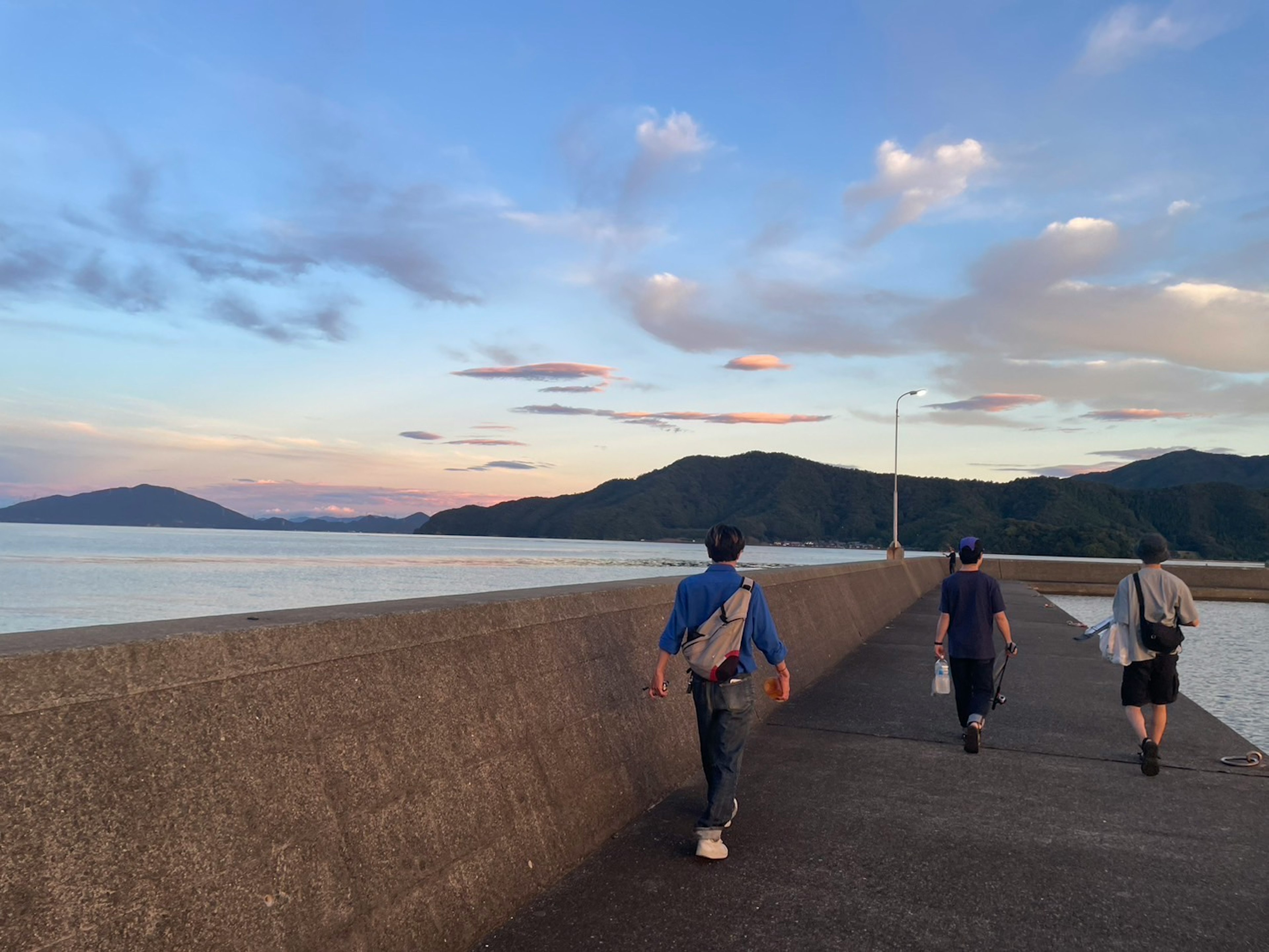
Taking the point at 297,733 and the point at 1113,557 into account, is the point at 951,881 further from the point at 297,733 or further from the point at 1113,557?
the point at 1113,557

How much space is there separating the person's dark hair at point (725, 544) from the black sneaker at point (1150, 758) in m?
4.07

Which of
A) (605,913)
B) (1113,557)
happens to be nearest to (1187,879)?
(605,913)

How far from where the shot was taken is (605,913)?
13.8 feet

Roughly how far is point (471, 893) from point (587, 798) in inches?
50.0

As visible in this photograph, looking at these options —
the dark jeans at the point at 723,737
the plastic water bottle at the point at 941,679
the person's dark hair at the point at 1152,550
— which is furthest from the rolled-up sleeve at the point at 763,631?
the plastic water bottle at the point at 941,679

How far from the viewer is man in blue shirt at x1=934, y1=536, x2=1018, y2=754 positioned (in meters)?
8.18

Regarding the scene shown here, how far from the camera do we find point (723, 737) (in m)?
5.02

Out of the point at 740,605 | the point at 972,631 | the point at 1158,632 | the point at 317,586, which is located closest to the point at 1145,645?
the point at 1158,632

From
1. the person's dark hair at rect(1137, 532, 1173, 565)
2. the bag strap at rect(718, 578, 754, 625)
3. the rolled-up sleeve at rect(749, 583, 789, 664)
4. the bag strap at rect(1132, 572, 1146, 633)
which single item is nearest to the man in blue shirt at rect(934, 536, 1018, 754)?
the bag strap at rect(1132, 572, 1146, 633)

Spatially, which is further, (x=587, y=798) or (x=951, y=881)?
(x=587, y=798)

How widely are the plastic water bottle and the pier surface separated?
34cm

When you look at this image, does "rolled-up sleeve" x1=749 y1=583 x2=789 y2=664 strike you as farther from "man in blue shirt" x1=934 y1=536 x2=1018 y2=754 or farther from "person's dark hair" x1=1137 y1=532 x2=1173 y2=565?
"person's dark hair" x1=1137 y1=532 x2=1173 y2=565

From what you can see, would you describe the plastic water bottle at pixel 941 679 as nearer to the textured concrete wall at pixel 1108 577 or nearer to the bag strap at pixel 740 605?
the bag strap at pixel 740 605

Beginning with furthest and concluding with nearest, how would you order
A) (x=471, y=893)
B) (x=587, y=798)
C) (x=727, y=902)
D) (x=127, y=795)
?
(x=587, y=798) → (x=727, y=902) → (x=471, y=893) → (x=127, y=795)
